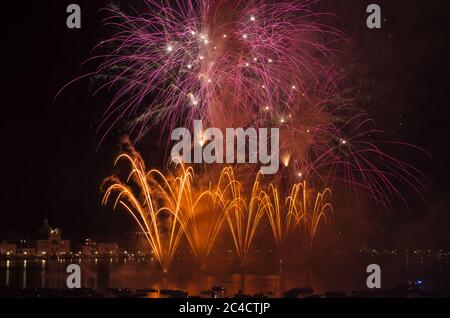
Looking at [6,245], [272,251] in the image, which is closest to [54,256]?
[6,245]

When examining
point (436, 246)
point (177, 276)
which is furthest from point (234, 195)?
point (436, 246)

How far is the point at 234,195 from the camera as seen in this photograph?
31.7 metres

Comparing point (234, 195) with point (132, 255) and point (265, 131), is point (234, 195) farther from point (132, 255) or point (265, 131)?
point (132, 255)

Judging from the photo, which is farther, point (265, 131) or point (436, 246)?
point (436, 246)
